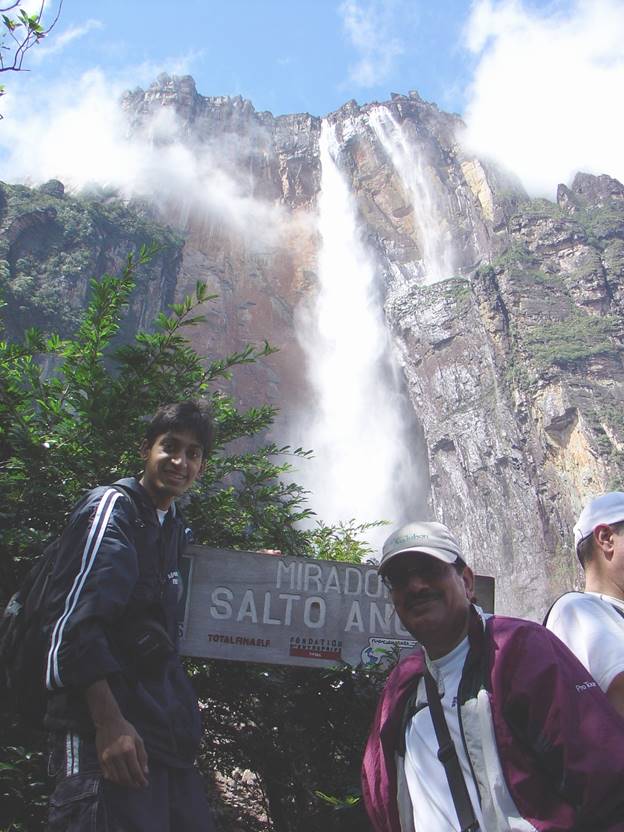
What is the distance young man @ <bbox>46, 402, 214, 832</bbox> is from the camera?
123 cm

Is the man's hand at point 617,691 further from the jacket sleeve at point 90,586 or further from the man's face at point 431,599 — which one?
the jacket sleeve at point 90,586

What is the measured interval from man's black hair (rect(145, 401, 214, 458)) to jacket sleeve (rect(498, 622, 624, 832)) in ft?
3.24

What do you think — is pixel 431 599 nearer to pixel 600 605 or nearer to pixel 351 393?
pixel 600 605

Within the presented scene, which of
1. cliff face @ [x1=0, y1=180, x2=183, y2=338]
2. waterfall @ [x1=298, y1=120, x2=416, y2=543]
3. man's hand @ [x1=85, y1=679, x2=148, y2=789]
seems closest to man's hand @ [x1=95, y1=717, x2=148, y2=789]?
man's hand @ [x1=85, y1=679, x2=148, y2=789]

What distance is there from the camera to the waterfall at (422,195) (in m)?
47.0

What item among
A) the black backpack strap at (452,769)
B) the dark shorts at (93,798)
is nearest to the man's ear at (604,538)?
the black backpack strap at (452,769)

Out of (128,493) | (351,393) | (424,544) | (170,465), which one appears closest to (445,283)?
(351,393)

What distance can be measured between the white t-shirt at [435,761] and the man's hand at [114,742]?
19.5 inches

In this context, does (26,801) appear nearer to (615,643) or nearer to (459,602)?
(459,602)

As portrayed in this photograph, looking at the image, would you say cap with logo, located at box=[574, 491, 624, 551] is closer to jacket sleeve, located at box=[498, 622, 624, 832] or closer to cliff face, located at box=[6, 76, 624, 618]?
jacket sleeve, located at box=[498, 622, 624, 832]

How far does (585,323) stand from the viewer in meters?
40.4

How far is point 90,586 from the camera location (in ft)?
4.31

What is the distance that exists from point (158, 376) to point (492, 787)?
1.85 m

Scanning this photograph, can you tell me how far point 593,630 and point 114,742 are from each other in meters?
Result: 0.96
